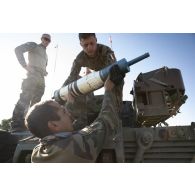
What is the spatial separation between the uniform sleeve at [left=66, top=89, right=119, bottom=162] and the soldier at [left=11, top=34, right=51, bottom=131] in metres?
1.79

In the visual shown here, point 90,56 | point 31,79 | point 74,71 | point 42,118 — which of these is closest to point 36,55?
point 31,79

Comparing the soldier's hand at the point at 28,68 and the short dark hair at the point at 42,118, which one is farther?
the soldier's hand at the point at 28,68

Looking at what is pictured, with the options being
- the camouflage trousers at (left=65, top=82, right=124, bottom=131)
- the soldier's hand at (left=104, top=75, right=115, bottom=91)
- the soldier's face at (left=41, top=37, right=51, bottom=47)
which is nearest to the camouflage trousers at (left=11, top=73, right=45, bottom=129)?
the soldier's face at (left=41, top=37, right=51, bottom=47)

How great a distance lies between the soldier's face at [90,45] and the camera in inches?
117

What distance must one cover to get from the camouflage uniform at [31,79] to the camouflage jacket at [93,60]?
3.15 feet

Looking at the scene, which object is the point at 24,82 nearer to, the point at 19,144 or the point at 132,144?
the point at 19,144

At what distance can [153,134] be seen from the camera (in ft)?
7.04

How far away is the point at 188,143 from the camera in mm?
2133

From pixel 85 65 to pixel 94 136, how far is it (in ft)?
5.54

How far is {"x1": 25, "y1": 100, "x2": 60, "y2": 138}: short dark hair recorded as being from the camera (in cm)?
183

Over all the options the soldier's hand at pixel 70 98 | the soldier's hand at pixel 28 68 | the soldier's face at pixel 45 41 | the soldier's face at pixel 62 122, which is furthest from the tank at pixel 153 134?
the soldier's face at pixel 45 41

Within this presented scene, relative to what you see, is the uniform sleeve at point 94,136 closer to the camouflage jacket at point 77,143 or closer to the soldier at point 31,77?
the camouflage jacket at point 77,143

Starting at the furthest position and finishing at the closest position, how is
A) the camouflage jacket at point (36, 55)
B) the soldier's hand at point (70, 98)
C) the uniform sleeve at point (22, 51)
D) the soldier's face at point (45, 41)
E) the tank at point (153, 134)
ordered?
the soldier's face at point (45, 41) → the camouflage jacket at point (36, 55) → the uniform sleeve at point (22, 51) → the soldier's hand at point (70, 98) → the tank at point (153, 134)

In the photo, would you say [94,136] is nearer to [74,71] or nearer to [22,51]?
[74,71]
